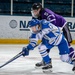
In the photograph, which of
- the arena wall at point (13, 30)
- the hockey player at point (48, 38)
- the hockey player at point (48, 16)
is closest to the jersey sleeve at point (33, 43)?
the hockey player at point (48, 38)

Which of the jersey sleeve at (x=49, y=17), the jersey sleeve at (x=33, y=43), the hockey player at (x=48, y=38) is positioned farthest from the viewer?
the jersey sleeve at (x=49, y=17)

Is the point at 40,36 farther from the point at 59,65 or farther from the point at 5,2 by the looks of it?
the point at 5,2

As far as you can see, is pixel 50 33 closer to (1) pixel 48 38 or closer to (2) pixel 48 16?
(1) pixel 48 38

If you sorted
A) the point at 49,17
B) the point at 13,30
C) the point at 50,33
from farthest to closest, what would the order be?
the point at 13,30
the point at 49,17
the point at 50,33

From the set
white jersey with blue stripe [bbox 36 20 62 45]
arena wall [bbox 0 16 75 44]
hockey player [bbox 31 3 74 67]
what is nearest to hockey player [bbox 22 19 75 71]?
white jersey with blue stripe [bbox 36 20 62 45]

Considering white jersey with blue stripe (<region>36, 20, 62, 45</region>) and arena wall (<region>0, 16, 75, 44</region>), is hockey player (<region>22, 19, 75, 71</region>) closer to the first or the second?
white jersey with blue stripe (<region>36, 20, 62, 45</region>)

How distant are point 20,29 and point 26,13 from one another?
1.18 m

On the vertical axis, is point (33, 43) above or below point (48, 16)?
below

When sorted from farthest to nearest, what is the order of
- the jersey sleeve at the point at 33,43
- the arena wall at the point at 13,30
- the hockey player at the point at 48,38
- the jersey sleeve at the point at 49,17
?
1. the arena wall at the point at 13,30
2. the jersey sleeve at the point at 49,17
3. the jersey sleeve at the point at 33,43
4. the hockey player at the point at 48,38

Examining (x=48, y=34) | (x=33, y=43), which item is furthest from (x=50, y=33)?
(x=33, y=43)

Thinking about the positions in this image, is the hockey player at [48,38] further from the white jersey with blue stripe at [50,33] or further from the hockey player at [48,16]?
the hockey player at [48,16]

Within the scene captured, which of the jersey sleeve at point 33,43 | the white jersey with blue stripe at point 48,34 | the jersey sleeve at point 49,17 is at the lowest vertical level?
the jersey sleeve at point 33,43

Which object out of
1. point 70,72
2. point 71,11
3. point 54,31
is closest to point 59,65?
point 70,72

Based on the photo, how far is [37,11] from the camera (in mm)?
4293
